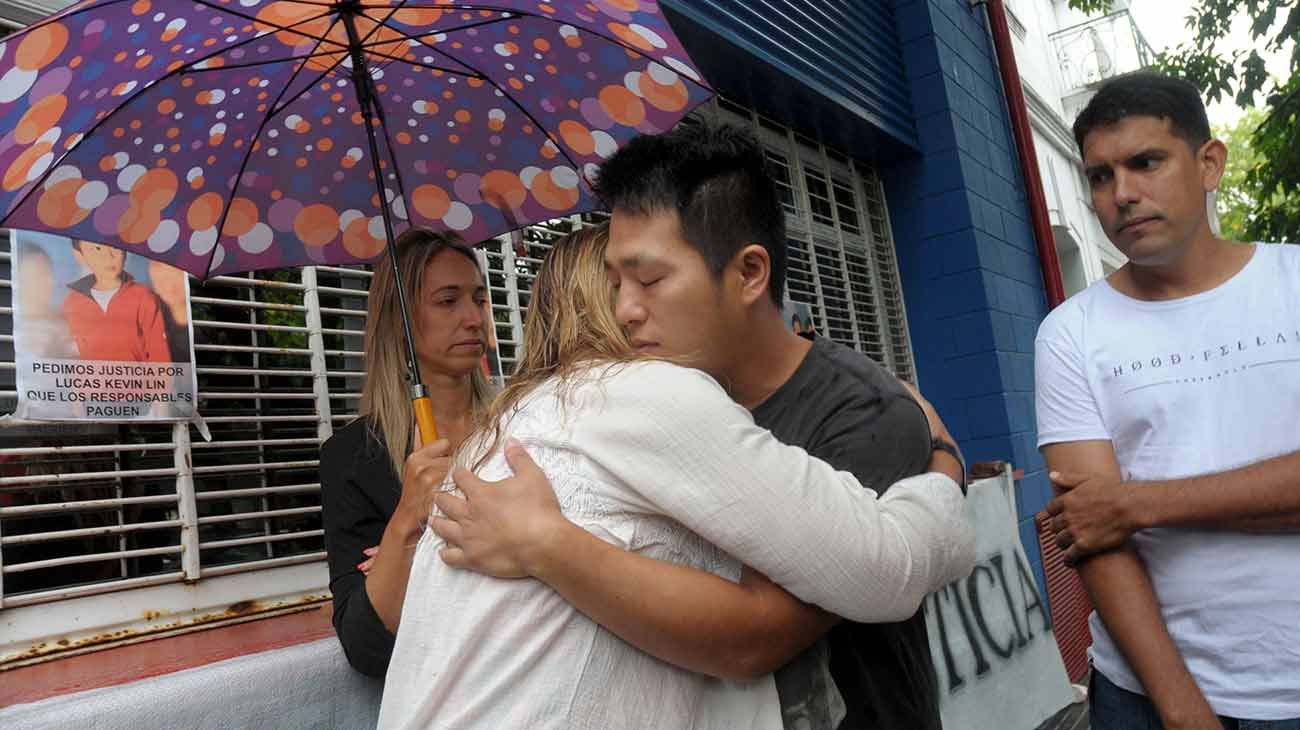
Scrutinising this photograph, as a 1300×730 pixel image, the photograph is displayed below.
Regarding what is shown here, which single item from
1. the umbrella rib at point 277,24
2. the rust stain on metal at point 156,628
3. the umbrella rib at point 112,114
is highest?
the umbrella rib at point 277,24

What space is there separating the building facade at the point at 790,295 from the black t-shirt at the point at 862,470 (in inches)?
72.4

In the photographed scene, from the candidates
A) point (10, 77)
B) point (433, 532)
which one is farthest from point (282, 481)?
point (433, 532)

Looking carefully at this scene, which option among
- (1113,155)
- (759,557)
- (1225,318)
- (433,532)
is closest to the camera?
(759,557)

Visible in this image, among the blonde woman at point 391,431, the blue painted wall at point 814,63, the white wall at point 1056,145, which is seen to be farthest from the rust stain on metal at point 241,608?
the white wall at point 1056,145

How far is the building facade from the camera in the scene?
2410 mm

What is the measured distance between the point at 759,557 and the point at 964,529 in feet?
1.25

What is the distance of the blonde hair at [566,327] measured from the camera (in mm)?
1354

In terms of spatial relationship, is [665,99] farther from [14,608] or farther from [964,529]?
[14,608]

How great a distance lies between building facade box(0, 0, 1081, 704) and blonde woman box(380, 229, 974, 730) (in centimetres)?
159

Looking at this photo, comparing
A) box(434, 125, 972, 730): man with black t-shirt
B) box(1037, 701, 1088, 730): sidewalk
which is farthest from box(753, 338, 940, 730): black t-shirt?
box(1037, 701, 1088, 730): sidewalk

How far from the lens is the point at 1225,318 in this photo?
180 cm

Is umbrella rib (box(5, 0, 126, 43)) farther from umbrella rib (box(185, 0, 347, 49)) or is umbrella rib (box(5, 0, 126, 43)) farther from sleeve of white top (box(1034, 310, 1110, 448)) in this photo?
sleeve of white top (box(1034, 310, 1110, 448))

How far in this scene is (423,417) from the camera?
1.94m

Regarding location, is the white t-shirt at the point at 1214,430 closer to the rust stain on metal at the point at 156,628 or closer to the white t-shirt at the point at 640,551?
the white t-shirt at the point at 640,551
